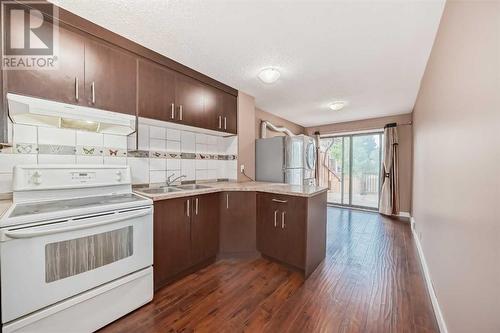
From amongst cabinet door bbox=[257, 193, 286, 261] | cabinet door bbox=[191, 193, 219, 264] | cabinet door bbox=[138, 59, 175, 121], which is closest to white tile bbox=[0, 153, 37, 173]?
cabinet door bbox=[138, 59, 175, 121]

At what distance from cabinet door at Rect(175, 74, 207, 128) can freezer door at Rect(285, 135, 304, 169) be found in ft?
4.68

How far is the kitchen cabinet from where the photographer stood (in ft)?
8.04

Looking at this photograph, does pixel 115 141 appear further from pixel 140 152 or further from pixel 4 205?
pixel 4 205

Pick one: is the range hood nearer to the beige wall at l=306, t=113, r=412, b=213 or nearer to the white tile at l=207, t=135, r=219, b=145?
the white tile at l=207, t=135, r=219, b=145

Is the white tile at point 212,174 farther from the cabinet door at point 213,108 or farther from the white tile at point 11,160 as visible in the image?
the white tile at point 11,160

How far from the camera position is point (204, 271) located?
7.20 feet

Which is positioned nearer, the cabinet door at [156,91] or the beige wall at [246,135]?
the cabinet door at [156,91]

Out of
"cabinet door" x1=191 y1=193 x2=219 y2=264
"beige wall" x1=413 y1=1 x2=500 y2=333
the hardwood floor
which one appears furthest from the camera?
"cabinet door" x1=191 y1=193 x2=219 y2=264

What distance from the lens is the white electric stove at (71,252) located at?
1118mm

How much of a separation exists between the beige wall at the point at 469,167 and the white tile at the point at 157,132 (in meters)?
2.67

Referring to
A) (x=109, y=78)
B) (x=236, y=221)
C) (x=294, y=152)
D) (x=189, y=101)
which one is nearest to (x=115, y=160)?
(x=109, y=78)

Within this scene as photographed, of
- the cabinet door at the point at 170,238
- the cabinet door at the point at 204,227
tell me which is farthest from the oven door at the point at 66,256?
the cabinet door at the point at 204,227

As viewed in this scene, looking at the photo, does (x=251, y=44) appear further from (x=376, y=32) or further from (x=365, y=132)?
(x=365, y=132)

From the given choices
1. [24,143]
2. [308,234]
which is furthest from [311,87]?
[24,143]
